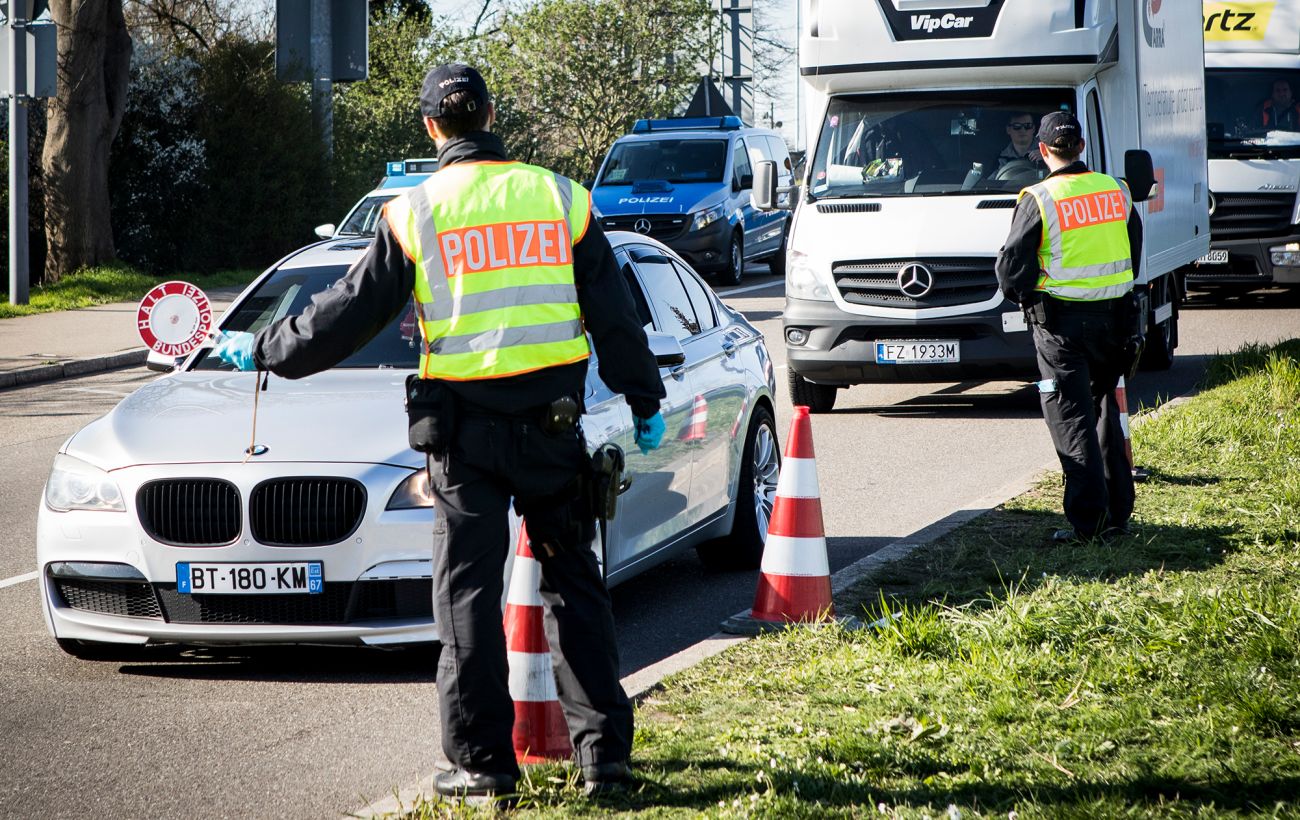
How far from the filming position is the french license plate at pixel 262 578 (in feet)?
18.6

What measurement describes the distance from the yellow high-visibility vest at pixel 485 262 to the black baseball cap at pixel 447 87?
166mm

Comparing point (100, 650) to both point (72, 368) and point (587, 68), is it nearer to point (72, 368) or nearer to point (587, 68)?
point (72, 368)

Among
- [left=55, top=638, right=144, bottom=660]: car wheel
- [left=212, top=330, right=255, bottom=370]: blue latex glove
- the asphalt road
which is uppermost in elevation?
[left=212, top=330, right=255, bottom=370]: blue latex glove

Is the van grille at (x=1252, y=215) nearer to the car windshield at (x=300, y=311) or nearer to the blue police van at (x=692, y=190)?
the blue police van at (x=692, y=190)

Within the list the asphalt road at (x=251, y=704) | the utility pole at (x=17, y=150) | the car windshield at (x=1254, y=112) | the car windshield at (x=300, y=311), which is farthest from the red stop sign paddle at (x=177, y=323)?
the car windshield at (x=1254, y=112)

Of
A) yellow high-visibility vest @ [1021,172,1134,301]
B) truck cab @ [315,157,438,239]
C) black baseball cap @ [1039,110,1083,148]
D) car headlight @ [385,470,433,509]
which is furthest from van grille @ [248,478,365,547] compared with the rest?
truck cab @ [315,157,438,239]

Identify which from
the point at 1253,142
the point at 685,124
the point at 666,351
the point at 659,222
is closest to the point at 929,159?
the point at 666,351

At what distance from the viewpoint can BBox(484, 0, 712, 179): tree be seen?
128 ft

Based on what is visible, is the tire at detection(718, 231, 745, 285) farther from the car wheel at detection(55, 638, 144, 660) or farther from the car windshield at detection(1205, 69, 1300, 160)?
the car wheel at detection(55, 638, 144, 660)

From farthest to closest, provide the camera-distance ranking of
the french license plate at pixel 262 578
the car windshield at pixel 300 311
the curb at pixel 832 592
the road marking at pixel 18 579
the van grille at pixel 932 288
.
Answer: the van grille at pixel 932 288
the road marking at pixel 18 579
the car windshield at pixel 300 311
the french license plate at pixel 262 578
the curb at pixel 832 592

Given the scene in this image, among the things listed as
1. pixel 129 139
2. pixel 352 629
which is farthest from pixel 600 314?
pixel 129 139

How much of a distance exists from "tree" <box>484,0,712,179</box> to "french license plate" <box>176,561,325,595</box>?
3273 cm

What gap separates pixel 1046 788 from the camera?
425cm

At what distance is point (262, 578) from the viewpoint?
567 centimetres
